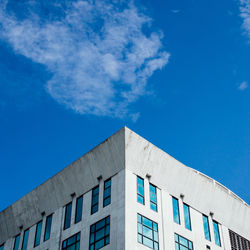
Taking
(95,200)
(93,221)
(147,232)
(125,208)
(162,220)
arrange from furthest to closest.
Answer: (95,200)
(162,220)
(93,221)
(147,232)
(125,208)

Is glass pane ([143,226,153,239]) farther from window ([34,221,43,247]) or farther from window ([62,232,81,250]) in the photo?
window ([34,221,43,247])

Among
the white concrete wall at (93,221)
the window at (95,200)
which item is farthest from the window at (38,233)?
the window at (95,200)

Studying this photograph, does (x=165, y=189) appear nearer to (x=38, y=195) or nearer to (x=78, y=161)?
(x=78, y=161)

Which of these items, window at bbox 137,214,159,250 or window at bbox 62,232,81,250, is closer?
window at bbox 137,214,159,250

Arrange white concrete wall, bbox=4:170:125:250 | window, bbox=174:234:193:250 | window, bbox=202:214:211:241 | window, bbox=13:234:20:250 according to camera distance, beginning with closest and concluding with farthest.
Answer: white concrete wall, bbox=4:170:125:250, window, bbox=174:234:193:250, window, bbox=202:214:211:241, window, bbox=13:234:20:250

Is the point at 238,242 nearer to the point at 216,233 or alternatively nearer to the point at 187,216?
the point at 216,233

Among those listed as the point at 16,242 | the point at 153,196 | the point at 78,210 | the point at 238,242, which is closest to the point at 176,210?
the point at 153,196

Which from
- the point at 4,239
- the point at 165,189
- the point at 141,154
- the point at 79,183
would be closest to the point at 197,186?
the point at 165,189

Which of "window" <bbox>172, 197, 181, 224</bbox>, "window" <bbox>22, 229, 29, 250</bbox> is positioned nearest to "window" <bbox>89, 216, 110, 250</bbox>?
"window" <bbox>172, 197, 181, 224</bbox>

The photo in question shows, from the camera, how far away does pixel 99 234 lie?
147 feet

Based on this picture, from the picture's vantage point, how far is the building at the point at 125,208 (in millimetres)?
44750

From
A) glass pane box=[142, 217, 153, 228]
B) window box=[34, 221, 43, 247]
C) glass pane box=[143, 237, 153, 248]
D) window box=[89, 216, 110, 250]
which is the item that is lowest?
glass pane box=[143, 237, 153, 248]

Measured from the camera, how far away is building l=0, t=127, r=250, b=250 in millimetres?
44750

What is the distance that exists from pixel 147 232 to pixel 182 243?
459cm
